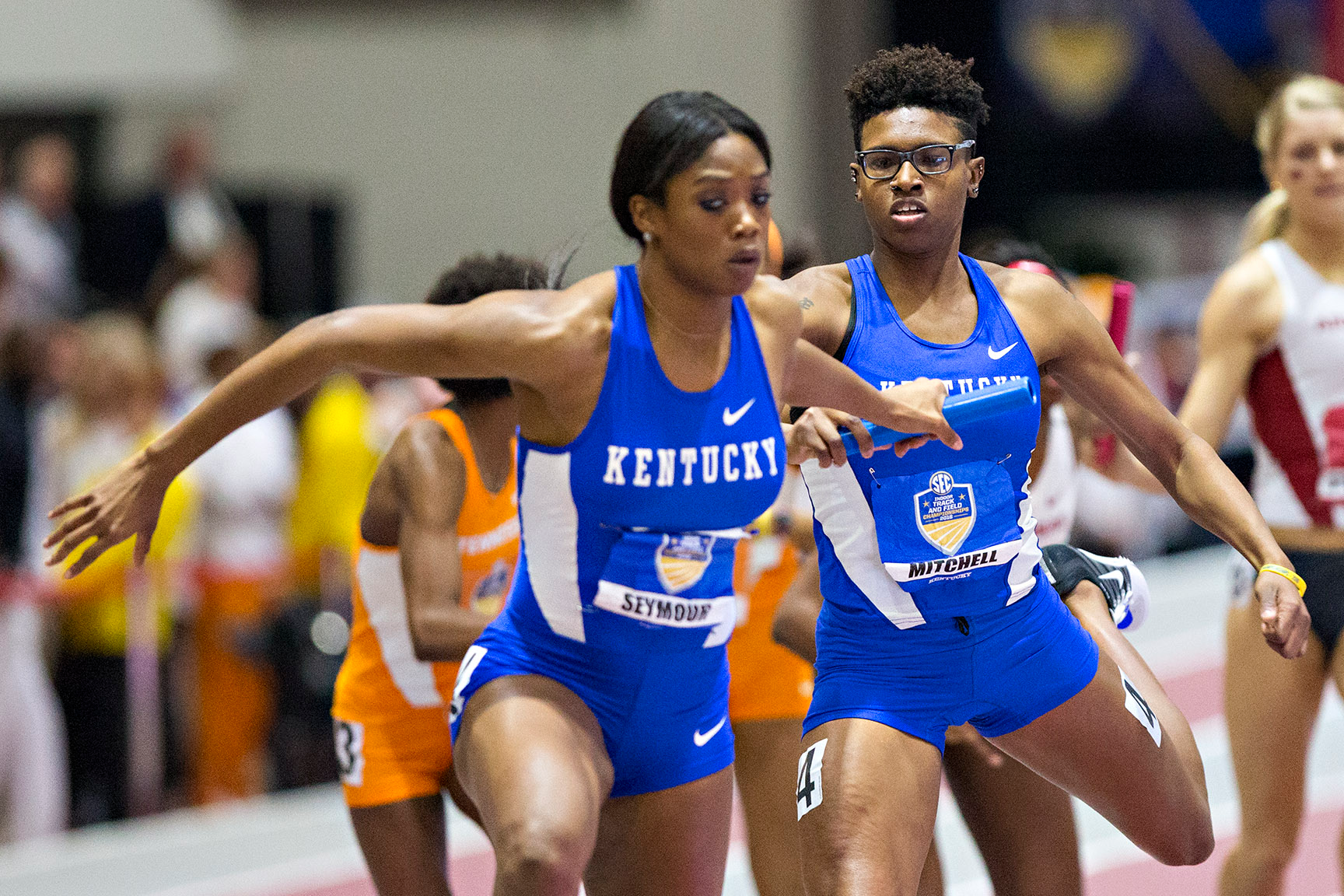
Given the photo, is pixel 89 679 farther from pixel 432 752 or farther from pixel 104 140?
pixel 104 140

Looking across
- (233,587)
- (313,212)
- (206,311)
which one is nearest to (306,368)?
(233,587)

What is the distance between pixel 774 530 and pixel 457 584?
1.30 meters

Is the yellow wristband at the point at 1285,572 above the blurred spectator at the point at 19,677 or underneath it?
above

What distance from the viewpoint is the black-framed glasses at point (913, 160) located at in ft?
13.1

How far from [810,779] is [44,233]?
29.1 feet

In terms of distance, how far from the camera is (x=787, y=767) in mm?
5297

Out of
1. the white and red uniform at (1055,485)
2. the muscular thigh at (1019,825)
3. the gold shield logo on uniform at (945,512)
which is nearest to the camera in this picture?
the gold shield logo on uniform at (945,512)

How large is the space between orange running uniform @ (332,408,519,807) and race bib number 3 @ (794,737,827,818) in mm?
981

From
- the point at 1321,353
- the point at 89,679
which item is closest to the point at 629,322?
the point at 1321,353

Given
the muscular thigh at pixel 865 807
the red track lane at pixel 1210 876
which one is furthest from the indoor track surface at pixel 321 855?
the muscular thigh at pixel 865 807

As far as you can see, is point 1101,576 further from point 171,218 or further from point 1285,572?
point 171,218

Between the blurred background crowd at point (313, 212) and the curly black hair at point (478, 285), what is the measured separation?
1.58ft

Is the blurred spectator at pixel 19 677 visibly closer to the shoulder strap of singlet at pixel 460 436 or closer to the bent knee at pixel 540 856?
the shoulder strap of singlet at pixel 460 436

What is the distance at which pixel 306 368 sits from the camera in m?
3.48
